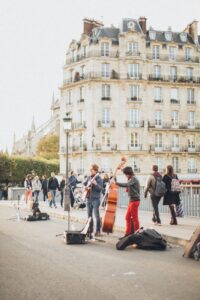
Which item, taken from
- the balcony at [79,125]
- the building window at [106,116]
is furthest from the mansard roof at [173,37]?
the balcony at [79,125]

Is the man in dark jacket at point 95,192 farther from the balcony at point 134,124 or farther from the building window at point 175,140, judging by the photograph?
the building window at point 175,140

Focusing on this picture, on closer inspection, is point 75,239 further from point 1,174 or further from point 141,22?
point 141,22

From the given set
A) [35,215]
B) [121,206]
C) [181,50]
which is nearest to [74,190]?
[121,206]

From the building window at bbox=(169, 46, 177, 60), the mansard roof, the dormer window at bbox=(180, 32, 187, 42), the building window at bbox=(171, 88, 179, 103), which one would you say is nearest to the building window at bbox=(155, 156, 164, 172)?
the building window at bbox=(171, 88, 179, 103)

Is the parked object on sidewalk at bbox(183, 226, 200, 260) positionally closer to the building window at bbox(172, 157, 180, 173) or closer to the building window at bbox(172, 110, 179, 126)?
the building window at bbox(172, 157, 180, 173)

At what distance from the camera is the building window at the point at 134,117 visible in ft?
173

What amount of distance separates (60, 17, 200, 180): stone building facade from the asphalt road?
1655 inches

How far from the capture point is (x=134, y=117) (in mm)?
53031

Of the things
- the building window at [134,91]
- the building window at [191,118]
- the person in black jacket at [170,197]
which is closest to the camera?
the person in black jacket at [170,197]

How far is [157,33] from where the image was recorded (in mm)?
58625

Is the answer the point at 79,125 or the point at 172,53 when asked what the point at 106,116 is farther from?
the point at 172,53

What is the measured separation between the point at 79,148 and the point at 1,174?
42.2ft

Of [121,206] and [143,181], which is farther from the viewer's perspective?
[143,181]

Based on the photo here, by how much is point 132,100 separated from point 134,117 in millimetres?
2222
